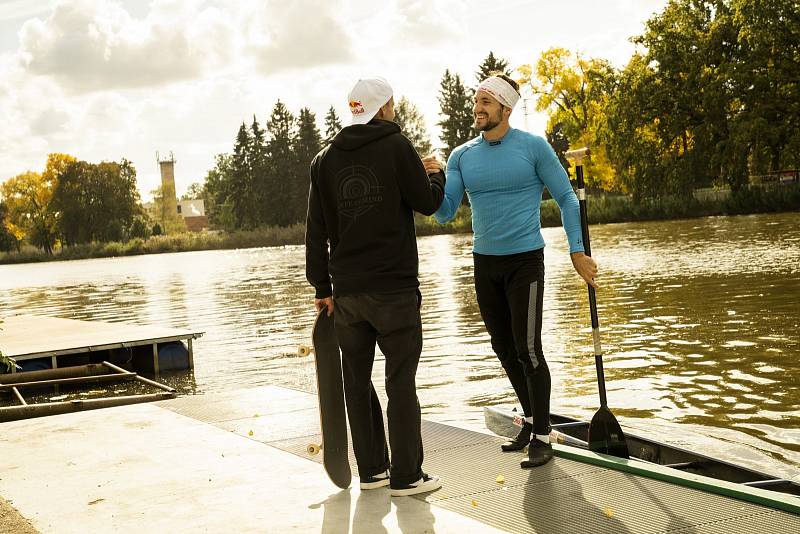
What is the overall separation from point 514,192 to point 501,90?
533 millimetres

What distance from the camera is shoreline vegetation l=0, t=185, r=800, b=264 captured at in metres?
46.7

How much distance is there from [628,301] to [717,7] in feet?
121

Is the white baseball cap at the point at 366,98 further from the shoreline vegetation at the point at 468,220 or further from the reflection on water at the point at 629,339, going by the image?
the shoreline vegetation at the point at 468,220

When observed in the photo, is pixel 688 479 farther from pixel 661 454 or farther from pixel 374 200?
pixel 374 200

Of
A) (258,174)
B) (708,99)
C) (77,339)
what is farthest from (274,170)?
(77,339)

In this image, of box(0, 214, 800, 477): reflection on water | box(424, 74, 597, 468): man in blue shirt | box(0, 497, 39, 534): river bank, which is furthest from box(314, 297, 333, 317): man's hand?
box(0, 214, 800, 477): reflection on water

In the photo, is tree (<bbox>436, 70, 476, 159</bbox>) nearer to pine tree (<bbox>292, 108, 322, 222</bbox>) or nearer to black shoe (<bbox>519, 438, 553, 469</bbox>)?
pine tree (<bbox>292, 108, 322, 222</bbox>)

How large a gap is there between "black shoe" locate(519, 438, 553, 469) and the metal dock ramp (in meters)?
0.04

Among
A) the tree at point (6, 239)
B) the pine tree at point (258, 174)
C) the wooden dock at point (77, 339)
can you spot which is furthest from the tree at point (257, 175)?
the wooden dock at point (77, 339)

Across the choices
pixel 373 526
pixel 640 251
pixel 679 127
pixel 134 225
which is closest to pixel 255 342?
pixel 373 526

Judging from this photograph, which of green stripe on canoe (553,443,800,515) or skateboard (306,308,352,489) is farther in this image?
skateboard (306,308,352,489)

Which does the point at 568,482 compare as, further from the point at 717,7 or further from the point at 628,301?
the point at 717,7

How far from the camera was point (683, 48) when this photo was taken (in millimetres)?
48406

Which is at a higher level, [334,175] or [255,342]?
[334,175]
